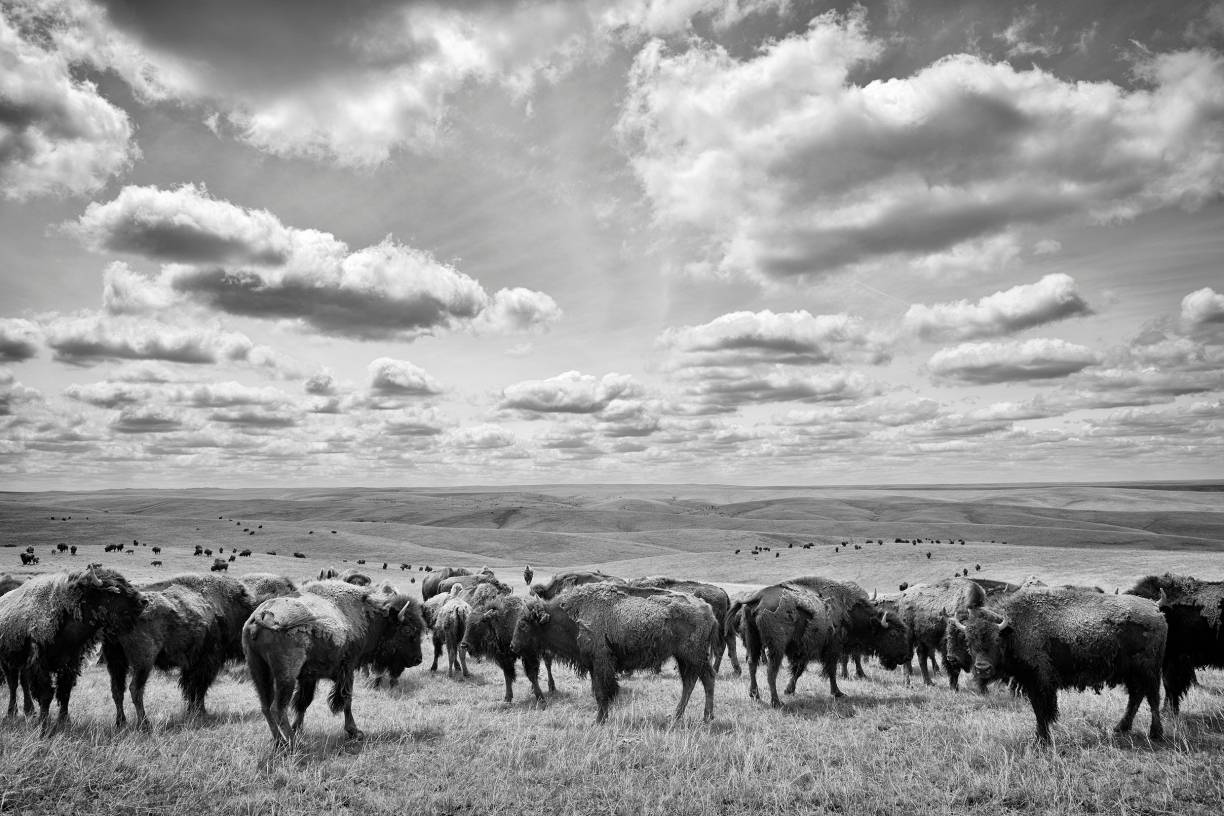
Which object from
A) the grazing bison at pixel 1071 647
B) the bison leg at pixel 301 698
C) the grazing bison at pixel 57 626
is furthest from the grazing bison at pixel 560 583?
the grazing bison at pixel 57 626

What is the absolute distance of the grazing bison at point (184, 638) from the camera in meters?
11.4

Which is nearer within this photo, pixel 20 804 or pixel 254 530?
pixel 20 804

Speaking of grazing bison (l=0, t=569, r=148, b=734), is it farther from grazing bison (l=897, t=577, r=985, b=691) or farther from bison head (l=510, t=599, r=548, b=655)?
grazing bison (l=897, t=577, r=985, b=691)

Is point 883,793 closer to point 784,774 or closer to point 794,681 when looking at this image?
point 784,774

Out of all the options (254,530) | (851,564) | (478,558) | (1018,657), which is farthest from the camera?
(254,530)

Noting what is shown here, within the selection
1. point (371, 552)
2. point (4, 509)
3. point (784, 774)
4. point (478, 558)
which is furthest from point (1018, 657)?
point (4, 509)

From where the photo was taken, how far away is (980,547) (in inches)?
2721

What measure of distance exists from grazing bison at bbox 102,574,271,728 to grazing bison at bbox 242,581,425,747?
2.34m

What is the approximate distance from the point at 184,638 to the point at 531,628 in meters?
6.77

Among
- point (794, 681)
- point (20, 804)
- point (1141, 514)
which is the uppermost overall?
point (20, 804)

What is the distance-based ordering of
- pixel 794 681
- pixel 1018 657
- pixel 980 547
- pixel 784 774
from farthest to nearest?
pixel 980 547 → pixel 794 681 → pixel 1018 657 → pixel 784 774

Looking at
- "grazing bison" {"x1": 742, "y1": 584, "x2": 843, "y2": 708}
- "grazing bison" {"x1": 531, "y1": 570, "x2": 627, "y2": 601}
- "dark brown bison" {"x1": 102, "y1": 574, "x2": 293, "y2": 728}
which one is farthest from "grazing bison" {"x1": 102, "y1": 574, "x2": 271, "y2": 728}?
"grazing bison" {"x1": 742, "y1": 584, "x2": 843, "y2": 708}

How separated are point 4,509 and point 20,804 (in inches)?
5713

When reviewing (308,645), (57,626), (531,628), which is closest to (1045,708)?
(531,628)
